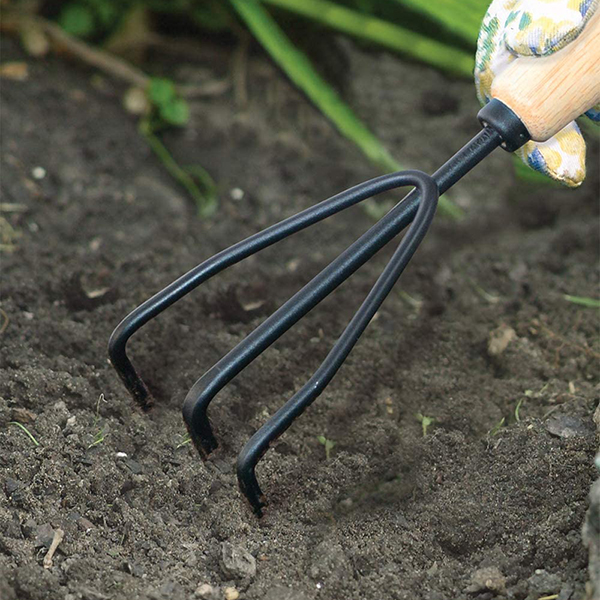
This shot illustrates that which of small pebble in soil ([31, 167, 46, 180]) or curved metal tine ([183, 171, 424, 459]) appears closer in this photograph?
curved metal tine ([183, 171, 424, 459])

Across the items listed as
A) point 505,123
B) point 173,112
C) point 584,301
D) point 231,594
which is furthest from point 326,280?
point 173,112

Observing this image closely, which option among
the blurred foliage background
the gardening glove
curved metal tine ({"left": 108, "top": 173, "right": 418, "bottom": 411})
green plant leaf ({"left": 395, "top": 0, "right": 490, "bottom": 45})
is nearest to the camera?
the gardening glove

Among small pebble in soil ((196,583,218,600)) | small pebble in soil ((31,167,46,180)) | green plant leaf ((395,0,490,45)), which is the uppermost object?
green plant leaf ((395,0,490,45))

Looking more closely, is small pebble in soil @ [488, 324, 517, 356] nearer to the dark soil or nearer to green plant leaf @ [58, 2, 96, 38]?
the dark soil

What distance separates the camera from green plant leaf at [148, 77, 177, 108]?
215cm

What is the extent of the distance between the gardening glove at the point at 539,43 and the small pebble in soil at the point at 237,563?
2.28 feet

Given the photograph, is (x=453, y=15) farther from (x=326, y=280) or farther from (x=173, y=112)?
(x=326, y=280)

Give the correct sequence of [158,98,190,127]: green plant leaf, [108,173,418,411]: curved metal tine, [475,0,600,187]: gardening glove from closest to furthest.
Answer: [475,0,600,187]: gardening glove
[108,173,418,411]: curved metal tine
[158,98,190,127]: green plant leaf

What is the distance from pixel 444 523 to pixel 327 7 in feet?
4.67

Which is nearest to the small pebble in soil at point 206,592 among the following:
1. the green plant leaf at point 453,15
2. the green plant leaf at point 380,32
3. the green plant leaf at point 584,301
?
the green plant leaf at point 584,301

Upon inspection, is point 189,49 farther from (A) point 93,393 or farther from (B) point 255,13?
(A) point 93,393

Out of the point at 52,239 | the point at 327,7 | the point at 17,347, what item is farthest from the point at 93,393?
the point at 327,7

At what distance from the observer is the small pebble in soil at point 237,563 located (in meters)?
1.11

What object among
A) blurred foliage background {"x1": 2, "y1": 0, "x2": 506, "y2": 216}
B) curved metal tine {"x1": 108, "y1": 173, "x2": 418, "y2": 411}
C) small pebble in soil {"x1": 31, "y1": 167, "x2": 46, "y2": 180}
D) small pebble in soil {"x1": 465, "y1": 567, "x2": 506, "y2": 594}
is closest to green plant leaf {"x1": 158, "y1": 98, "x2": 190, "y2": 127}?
blurred foliage background {"x1": 2, "y1": 0, "x2": 506, "y2": 216}
